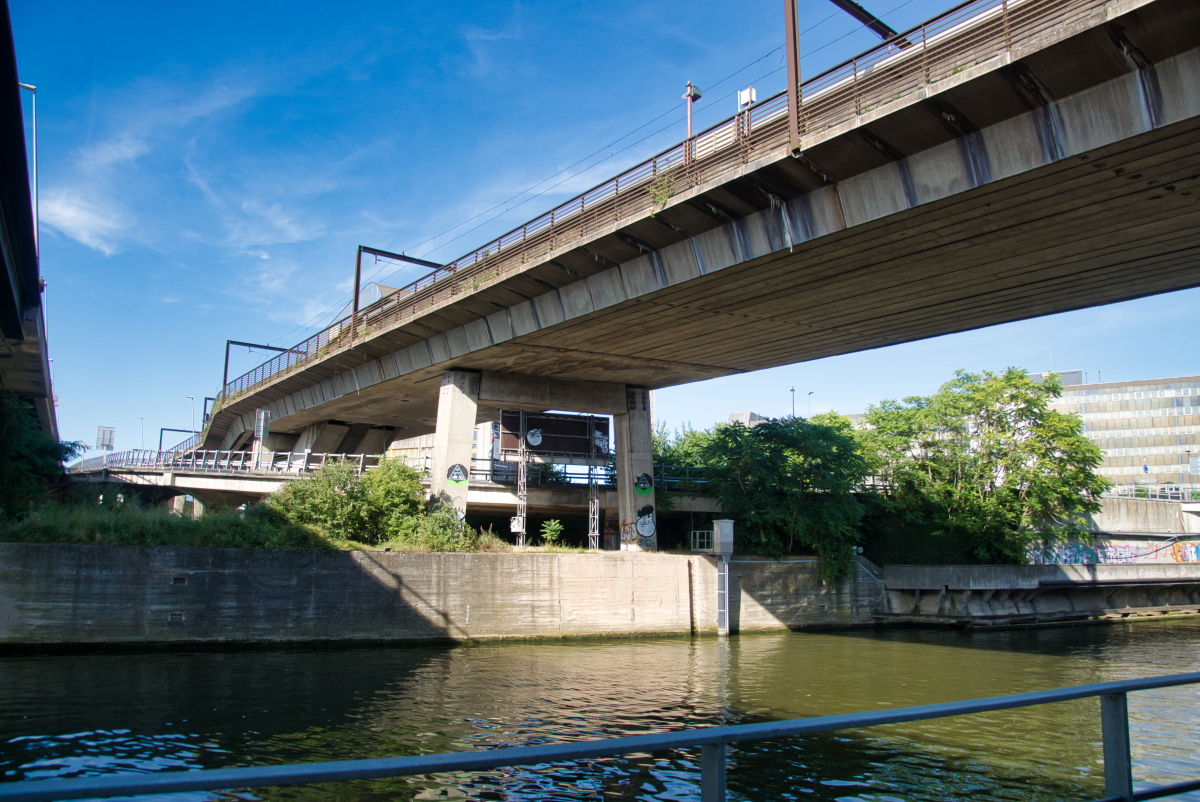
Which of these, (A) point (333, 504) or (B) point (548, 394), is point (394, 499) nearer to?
(A) point (333, 504)

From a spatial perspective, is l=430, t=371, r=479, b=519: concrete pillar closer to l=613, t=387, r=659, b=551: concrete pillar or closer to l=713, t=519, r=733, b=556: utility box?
l=613, t=387, r=659, b=551: concrete pillar

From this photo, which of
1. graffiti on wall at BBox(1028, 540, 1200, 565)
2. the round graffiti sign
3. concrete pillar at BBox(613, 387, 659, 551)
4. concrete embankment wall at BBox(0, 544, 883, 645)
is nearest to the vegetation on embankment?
concrete embankment wall at BBox(0, 544, 883, 645)

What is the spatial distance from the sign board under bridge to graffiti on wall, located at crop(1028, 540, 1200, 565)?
23.8 m

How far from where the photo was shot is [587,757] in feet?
8.17

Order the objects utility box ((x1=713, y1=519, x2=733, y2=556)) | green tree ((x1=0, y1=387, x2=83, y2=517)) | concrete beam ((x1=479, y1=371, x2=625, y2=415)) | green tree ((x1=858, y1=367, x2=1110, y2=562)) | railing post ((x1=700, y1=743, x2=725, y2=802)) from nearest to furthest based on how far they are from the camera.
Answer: railing post ((x1=700, y1=743, x2=725, y2=802)) → green tree ((x1=0, y1=387, x2=83, y2=517)) → utility box ((x1=713, y1=519, x2=733, y2=556)) → concrete beam ((x1=479, y1=371, x2=625, y2=415)) → green tree ((x1=858, y1=367, x2=1110, y2=562))

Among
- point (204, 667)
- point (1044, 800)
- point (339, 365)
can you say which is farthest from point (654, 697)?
point (339, 365)

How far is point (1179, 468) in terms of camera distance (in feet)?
355

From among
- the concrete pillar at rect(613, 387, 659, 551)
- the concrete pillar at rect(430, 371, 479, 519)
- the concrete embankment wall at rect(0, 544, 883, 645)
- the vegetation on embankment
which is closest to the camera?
the concrete embankment wall at rect(0, 544, 883, 645)

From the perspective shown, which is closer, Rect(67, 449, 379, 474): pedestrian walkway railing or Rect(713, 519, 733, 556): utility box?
Rect(713, 519, 733, 556): utility box

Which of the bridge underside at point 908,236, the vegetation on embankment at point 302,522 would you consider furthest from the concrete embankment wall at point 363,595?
the bridge underside at point 908,236

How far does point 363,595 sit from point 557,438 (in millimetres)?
13609

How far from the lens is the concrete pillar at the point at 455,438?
3281cm

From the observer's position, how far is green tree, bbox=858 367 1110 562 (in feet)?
131

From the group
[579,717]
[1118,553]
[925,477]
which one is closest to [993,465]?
[925,477]
